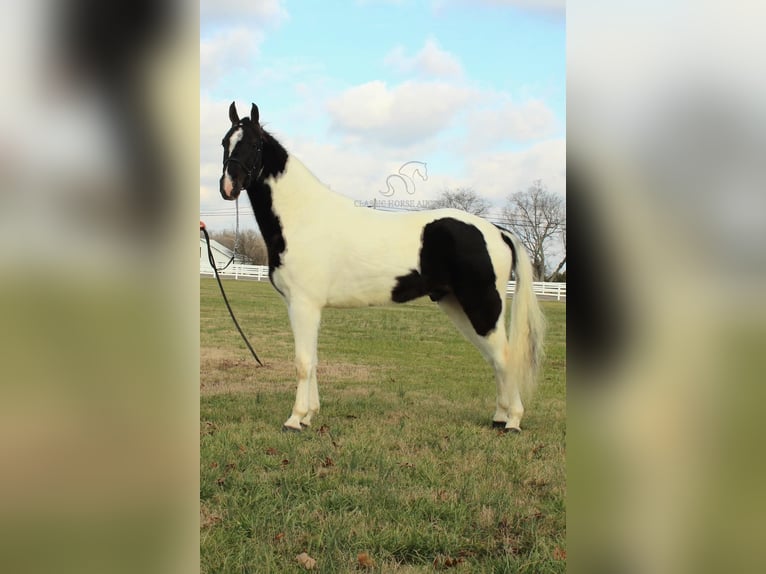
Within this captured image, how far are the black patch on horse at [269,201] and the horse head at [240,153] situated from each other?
0.46 ft

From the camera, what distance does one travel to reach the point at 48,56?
543 millimetres

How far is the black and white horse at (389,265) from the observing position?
4727 millimetres

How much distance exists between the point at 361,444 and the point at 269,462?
645 millimetres

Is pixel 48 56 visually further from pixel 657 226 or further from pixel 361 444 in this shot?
pixel 361 444

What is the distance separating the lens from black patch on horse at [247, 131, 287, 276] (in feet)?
15.6

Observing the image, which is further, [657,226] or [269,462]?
[269,462]

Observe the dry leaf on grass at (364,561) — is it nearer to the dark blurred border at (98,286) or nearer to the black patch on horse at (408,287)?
the dark blurred border at (98,286)

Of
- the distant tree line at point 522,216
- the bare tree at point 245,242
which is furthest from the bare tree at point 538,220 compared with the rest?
the bare tree at point 245,242

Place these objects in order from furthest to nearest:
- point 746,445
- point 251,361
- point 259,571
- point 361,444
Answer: point 251,361 → point 361,444 → point 259,571 → point 746,445

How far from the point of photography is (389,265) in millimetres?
4793

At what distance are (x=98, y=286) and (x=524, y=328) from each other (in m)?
4.44

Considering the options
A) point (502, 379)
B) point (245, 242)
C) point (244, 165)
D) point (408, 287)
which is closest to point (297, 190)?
point (244, 165)

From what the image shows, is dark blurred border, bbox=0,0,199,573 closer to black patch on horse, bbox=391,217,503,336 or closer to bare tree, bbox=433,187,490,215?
black patch on horse, bbox=391,217,503,336

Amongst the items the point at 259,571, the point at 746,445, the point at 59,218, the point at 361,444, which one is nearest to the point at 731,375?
the point at 746,445
